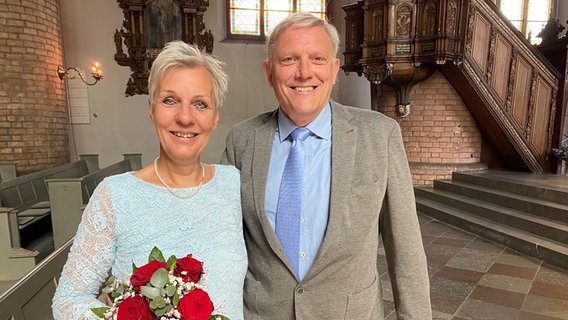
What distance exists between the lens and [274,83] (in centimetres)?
135

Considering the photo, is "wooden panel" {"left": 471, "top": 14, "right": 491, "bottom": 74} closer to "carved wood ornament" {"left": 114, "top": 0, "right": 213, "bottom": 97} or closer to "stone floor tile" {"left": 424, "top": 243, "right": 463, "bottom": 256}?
"stone floor tile" {"left": 424, "top": 243, "right": 463, "bottom": 256}

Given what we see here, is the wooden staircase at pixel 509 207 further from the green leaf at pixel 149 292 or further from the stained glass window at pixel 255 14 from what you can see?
the stained glass window at pixel 255 14

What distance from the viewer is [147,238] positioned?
1087 mm

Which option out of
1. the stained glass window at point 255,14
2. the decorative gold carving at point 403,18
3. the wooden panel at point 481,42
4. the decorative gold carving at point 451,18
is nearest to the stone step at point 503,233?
the wooden panel at point 481,42

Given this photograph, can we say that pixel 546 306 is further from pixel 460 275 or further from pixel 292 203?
pixel 292 203

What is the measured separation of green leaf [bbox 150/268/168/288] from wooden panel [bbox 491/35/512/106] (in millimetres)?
6902

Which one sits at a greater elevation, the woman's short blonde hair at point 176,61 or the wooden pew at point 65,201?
the woman's short blonde hair at point 176,61

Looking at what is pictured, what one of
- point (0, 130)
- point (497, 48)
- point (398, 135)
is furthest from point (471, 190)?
point (0, 130)

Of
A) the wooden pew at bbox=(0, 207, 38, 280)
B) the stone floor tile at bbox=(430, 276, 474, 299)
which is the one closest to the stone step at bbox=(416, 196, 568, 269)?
the stone floor tile at bbox=(430, 276, 474, 299)

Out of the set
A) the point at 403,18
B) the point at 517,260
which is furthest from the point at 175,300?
the point at 403,18

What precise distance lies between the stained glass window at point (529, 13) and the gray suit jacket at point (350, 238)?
36.0ft

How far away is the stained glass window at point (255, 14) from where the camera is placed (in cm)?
956

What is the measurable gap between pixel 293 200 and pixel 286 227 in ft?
0.32

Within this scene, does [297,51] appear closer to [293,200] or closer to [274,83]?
[274,83]
